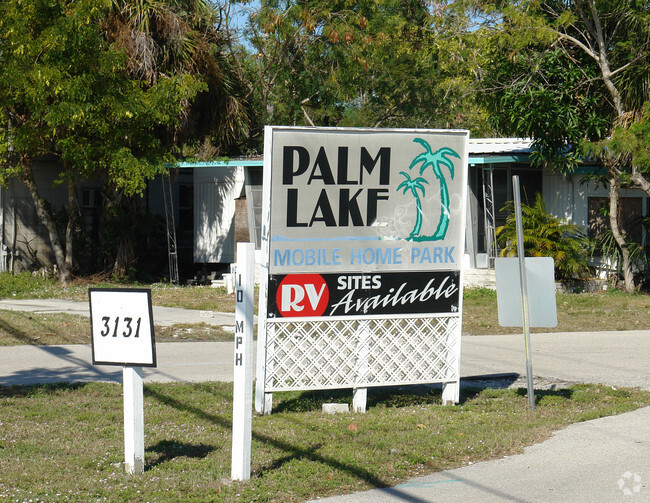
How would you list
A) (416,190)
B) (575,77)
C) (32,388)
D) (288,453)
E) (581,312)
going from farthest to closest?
(575,77) → (581,312) → (32,388) → (416,190) → (288,453)

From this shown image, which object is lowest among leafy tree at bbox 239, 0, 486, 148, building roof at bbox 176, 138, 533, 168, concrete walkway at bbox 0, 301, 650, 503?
concrete walkway at bbox 0, 301, 650, 503

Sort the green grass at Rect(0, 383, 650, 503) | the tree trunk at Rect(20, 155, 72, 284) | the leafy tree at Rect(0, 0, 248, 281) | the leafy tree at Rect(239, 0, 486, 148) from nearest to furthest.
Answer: the green grass at Rect(0, 383, 650, 503) → the leafy tree at Rect(0, 0, 248, 281) → the tree trunk at Rect(20, 155, 72, 284) → the leafy tree at Rect(239, 0, 486, 148)

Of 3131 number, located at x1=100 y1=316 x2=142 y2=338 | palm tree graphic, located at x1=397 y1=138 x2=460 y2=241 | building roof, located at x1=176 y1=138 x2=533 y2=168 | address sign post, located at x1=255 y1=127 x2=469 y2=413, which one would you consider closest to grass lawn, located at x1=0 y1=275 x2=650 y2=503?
address sign post, located at x1=255 y1=127 x2=469 y2=413

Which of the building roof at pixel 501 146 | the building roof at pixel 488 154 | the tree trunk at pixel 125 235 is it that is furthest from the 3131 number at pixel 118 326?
the tree trunk at pixel 125 235

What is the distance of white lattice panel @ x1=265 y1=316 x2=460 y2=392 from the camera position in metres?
8.31

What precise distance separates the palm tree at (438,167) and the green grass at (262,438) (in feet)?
6.14

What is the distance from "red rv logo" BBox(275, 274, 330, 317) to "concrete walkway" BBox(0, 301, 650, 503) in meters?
2.19

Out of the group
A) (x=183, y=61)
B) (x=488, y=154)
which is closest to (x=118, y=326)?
(x=488, y=154)

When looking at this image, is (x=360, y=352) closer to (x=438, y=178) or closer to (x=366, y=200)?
(x=366, y=200)

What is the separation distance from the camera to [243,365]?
19.5ft

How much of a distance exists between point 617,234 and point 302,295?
1485 centimetres

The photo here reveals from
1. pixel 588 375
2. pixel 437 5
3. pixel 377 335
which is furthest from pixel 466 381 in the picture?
pixel 437 5

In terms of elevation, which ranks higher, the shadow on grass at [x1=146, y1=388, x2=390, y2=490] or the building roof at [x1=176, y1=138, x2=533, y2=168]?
the building roof at [x1=176, y1=138, x2=533, y2=168]

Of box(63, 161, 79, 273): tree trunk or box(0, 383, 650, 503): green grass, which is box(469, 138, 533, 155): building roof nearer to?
box(63, 161, 79, 273): tree trunk
